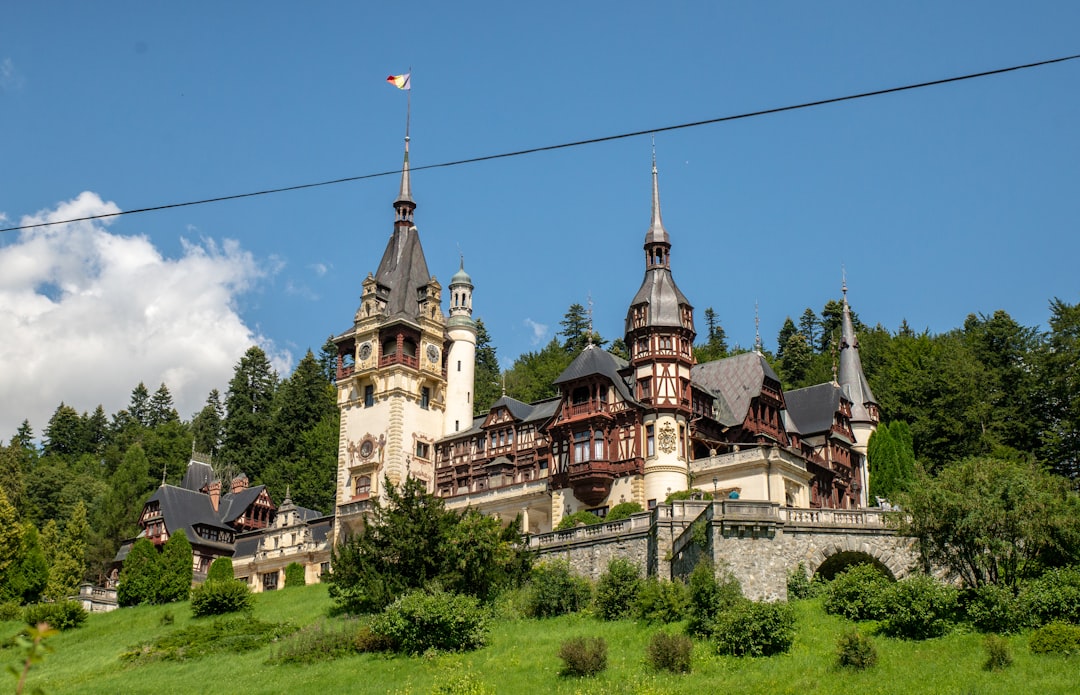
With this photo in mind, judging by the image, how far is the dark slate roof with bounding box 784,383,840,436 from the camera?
2467 inches

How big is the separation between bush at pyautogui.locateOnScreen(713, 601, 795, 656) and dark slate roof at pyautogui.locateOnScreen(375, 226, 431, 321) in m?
40.4

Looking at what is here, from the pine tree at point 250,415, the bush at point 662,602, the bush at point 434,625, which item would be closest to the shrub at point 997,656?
the bush at point 662,602

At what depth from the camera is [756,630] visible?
3209 cm

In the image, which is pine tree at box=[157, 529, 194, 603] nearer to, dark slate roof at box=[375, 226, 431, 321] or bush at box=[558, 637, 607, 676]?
dark slate roof at box=[375, 226, 431, 321]

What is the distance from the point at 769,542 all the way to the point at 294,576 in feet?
107

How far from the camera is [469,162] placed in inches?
755

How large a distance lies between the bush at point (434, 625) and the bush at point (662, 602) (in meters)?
5.05

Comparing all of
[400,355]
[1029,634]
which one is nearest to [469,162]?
[1029,634]

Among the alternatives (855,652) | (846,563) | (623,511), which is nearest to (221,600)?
(623,511)

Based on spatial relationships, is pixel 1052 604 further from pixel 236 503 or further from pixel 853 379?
pixel 236 503

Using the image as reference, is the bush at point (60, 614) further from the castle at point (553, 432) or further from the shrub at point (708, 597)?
the shrub at point (708, 597)

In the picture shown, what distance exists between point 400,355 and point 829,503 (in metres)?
25.5

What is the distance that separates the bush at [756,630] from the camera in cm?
3203

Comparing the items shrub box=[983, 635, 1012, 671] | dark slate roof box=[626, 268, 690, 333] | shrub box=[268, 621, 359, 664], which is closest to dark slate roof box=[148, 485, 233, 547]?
dark slate roof box=[626, 268, 690, 333]
